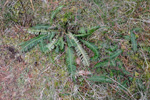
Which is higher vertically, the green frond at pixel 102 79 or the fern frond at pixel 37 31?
the fern frond at pixel 37 31

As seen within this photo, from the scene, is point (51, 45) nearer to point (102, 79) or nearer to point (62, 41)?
point (62, 41)

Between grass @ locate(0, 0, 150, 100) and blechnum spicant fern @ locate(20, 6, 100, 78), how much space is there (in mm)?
182

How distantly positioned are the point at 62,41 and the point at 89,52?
61 centimetres

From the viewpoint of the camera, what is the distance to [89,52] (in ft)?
8.43

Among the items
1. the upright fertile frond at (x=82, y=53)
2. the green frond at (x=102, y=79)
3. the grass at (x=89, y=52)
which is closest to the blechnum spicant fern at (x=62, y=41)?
the upright fertile frond at (x=82, y=53)

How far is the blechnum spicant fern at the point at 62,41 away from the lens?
7.91ft

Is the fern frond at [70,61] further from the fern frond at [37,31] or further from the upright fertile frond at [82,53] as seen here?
the fern frond at [37,31]

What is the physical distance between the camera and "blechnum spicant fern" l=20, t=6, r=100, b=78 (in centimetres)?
241

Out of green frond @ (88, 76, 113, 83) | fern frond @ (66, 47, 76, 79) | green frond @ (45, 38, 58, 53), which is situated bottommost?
green frond @ (88, 76, 113, 83)

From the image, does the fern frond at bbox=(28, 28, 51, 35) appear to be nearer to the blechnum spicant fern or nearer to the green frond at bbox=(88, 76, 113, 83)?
the blechnum spicant fern

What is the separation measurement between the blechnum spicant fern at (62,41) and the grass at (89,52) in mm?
182

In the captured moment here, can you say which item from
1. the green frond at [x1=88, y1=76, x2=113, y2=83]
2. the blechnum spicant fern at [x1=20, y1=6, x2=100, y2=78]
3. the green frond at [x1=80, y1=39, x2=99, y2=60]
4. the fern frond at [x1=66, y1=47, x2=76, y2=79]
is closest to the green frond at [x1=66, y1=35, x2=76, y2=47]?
the blechnum spicant fern at [x1=20, y1=6, x2=100, y2=78]

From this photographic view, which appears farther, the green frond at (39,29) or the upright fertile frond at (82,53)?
the green frond at (39,29)

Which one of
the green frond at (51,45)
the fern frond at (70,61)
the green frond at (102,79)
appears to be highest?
the green frond at (51,45)
